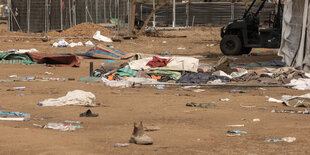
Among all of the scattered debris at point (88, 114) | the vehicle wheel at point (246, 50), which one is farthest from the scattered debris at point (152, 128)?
the vehicle wheel at point (246, 50)

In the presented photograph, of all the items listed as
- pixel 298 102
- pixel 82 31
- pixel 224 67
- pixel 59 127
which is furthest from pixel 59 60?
pixel 82 31

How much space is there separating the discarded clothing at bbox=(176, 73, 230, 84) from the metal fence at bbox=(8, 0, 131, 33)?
559 inches

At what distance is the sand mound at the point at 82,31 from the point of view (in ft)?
86.1

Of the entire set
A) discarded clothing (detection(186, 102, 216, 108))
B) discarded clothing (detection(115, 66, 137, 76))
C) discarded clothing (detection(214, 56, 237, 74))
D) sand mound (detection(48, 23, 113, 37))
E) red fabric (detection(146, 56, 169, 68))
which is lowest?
discarded clothing (detection(186, 102, 216, 108))

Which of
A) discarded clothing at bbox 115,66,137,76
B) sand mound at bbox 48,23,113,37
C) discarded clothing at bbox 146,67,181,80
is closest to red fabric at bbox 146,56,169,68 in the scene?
discarded clothing at bbox 146,67,181,80

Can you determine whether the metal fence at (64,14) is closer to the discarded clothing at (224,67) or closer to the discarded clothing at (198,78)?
the discarded clothing at (224,67)

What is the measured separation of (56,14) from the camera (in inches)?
1123

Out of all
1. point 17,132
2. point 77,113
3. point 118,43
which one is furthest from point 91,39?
point 17,132

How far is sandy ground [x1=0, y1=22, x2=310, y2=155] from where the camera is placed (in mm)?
6180

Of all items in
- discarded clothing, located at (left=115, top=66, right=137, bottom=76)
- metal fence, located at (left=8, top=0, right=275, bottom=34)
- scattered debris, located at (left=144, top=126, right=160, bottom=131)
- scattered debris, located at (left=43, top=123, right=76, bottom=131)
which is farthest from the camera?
metal fence, located at (left=8, top=0, right=275, bottom=34)

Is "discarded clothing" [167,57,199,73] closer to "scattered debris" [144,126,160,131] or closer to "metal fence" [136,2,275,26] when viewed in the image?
"scattered debris" [144,126,160,131]

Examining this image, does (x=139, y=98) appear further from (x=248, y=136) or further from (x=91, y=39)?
(x=91, y=39)

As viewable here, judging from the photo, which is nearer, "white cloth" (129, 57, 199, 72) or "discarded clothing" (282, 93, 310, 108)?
"discarded clothing" (282, 93, 310, 108)

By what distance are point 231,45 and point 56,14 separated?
11.7 metres
